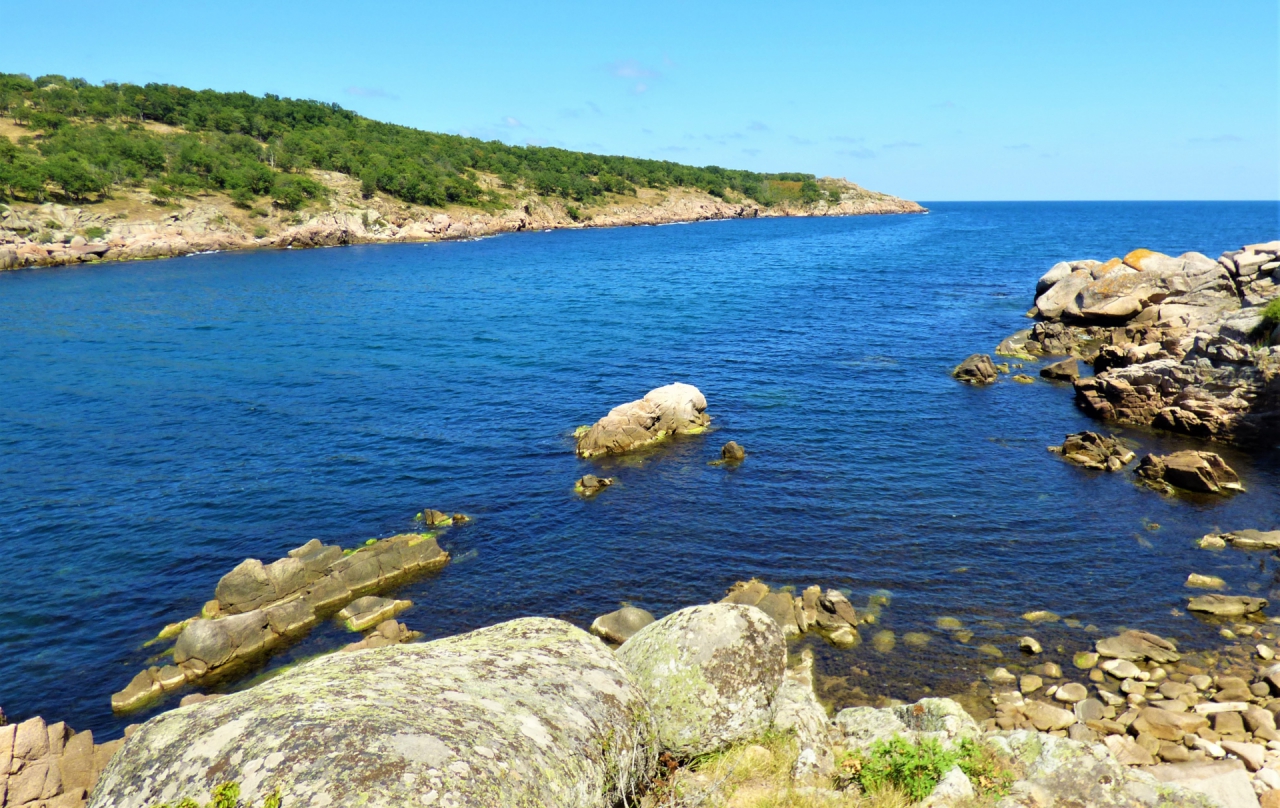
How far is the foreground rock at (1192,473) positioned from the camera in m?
29.6

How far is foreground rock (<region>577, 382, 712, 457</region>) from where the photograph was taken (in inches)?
1459

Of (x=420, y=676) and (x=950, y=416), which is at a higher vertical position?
(x=420, y=676)

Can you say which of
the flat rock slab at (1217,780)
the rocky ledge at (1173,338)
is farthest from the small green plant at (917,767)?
the rocky ledge at (1173,338)

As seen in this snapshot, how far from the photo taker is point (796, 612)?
73.8 feet

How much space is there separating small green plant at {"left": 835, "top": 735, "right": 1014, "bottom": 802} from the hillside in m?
129

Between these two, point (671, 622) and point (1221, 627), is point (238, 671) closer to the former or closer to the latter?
point (671, 622)

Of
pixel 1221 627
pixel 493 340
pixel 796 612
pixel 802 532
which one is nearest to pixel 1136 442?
pixel 1221 627

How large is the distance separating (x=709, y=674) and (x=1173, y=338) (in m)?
41.7

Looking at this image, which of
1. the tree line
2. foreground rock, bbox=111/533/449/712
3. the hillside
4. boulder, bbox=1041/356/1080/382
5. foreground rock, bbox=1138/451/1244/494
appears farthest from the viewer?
the tree line

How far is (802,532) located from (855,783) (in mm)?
16366

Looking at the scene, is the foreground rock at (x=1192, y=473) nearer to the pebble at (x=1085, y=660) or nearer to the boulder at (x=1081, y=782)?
the pebble at (x=1085, y=660)

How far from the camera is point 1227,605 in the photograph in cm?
2162

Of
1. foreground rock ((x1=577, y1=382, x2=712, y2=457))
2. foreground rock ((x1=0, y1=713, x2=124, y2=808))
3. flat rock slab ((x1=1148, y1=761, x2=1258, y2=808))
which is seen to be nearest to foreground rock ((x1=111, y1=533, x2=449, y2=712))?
foreground rock ((x1=0, y1=713, x2=124, y2=808))

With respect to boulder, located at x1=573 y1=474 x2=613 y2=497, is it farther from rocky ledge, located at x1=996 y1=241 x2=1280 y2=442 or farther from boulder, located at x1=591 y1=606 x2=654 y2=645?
rocky ledge, located at x1=996 y1=241 x2=1280 y2=442
